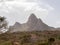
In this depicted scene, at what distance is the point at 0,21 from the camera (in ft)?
192

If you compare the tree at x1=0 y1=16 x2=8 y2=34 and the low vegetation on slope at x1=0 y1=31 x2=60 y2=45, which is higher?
the tree at x1=0 y1=16 x2=8 y2=34

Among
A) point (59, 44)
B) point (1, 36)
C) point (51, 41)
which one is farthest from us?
point (1, 36)

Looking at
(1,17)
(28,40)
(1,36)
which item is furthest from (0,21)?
(1,36)

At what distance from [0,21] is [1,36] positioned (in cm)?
1674

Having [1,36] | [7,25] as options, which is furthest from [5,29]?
[1,36]

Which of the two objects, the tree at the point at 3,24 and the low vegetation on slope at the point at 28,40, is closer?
the low vegetation on slope at the point at 28,40

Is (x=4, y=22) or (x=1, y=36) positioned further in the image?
(x=1, y=36)

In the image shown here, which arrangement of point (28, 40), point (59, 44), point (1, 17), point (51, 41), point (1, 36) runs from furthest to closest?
point (1, 36), point (28, 40), point (1, 17), point (59, 44), point (51, 41)

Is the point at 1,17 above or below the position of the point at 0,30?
above

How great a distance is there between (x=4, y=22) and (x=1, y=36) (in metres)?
15.9

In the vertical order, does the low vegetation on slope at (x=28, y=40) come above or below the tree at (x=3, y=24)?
below

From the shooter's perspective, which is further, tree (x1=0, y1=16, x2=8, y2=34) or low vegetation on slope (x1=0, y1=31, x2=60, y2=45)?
tree (x1=0, y1=16, x2=8, y2=34)

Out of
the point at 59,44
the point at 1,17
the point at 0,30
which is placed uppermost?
the point at 1,17

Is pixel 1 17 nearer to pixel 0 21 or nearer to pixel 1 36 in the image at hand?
pixel 0 21
